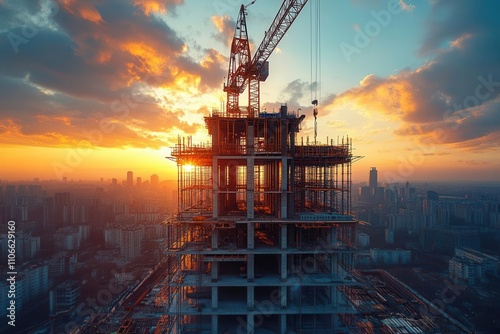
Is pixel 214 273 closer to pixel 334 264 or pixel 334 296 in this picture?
pixel 334 296

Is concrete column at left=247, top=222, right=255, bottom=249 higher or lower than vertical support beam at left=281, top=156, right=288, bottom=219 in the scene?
lower

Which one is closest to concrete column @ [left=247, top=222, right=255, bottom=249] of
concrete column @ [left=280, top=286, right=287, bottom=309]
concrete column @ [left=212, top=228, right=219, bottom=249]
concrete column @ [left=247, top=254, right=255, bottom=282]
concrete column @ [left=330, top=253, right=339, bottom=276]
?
concrete column @ [left=247, top=254, right=255, bottom=282]

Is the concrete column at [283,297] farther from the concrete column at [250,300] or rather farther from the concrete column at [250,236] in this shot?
the concrete column at [250,236]

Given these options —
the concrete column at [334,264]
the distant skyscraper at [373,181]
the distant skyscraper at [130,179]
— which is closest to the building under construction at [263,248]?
the concrete column at [334,264]

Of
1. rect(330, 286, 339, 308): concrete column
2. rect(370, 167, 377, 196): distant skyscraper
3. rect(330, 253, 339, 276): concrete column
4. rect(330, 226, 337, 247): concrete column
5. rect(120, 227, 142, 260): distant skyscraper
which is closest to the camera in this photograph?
rect(330, 286, 339, 308): concrete column

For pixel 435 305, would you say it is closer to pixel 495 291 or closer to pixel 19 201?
pixel 495 291

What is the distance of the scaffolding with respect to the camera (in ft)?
50.4

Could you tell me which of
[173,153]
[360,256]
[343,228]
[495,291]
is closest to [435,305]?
[495,291]

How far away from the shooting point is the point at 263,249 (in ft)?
51.3

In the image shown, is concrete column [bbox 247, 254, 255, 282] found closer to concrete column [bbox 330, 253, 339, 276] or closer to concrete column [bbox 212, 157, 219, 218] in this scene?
concrete column [bbox 212, 157, 219, 218]

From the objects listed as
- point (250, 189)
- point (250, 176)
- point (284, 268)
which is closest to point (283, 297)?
point (284, 268)

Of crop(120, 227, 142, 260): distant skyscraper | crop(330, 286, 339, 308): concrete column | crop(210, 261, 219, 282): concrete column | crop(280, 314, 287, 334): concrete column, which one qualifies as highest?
crop(210, 261, 219, 282): concrete column

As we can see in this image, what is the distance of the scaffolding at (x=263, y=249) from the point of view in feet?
50.4

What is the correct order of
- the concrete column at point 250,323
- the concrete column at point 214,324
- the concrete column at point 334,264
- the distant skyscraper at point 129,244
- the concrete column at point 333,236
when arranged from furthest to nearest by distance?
the distant skyscraper at point 129,244
the concrete column at point 333,236
the concrete column at point 334,264
the concrete column at point 214,324
the concrete column at point 250,323
